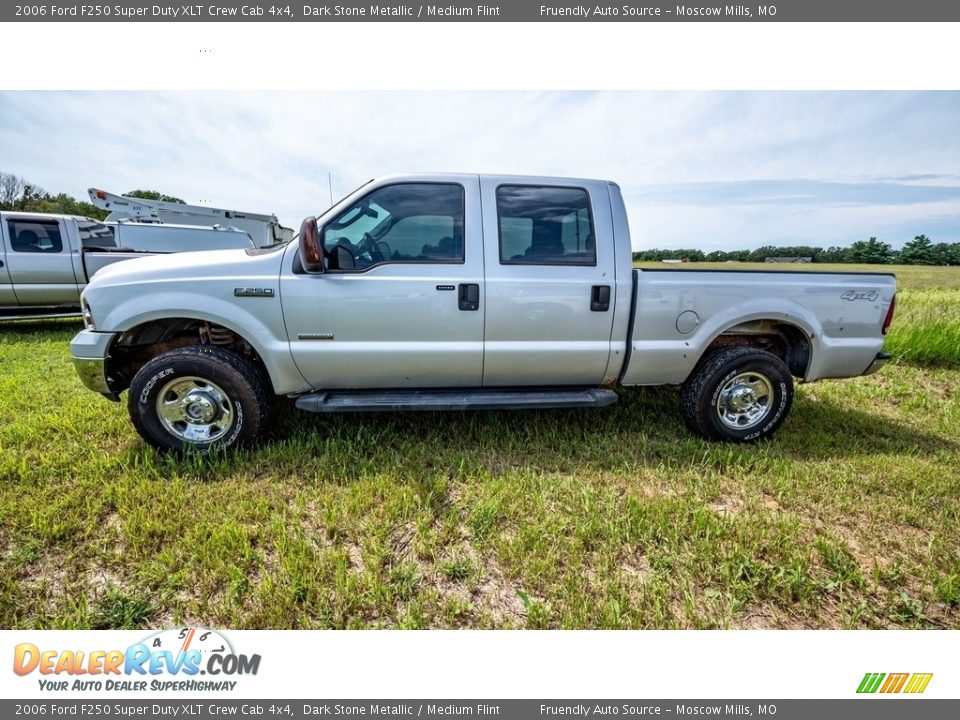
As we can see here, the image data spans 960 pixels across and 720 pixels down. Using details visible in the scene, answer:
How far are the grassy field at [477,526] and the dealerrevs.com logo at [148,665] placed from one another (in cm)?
10

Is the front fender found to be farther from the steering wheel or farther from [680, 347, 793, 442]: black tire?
[680, 347, 793, 442]: black tire

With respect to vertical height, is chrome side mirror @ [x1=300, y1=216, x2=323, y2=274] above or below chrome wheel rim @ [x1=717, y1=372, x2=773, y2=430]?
above

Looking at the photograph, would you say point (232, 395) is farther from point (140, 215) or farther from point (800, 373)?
point (140, 215)

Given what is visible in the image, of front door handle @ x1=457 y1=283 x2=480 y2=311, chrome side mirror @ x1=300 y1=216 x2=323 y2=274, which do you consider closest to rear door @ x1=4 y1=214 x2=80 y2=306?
chrome side mirror @ x1=300 y1=216 x2=323 y2=274

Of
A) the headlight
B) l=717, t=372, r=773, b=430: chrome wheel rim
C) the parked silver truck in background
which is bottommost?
l=717, t=372, r=773, b=430: chrome wheel rim

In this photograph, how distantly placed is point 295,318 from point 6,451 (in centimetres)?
225

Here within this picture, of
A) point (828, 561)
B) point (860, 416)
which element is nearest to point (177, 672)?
point (828, 561)

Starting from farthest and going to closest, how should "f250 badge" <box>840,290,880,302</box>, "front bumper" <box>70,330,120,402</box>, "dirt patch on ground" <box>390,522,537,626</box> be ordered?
"f250 badge" <box>840,290,880,302</box>
"front bumper" <box>70,330,120,402</box>
"dirt patch on ground" <box>390,522,537,626</box>

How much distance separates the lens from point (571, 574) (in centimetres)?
204

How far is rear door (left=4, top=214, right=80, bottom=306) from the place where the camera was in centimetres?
675

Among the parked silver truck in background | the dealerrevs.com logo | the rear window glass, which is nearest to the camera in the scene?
the dealerrevs.com logo

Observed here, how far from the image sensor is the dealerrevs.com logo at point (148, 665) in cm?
170

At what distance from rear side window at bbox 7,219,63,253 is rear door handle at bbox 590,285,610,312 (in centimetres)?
893

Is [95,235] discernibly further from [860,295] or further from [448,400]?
[860,295]
